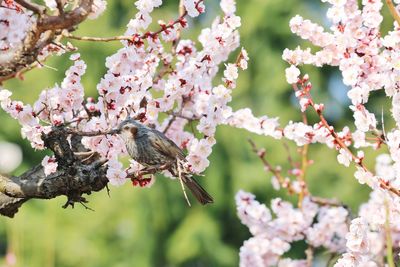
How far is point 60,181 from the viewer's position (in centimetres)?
326

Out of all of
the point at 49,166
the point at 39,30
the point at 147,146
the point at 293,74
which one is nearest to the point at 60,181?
the point at 49,166

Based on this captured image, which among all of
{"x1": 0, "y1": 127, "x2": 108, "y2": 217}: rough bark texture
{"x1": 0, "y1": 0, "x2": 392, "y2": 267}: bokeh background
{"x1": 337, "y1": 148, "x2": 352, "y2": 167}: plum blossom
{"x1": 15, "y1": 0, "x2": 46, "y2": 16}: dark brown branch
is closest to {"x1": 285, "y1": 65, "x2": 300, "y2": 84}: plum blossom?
{"x1": 337, "y1": 148, "x2": 352, "y2": 167}: plum blossom

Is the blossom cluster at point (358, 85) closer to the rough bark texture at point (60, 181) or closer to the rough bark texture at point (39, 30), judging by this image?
the rough bark texture at point (60, 181)

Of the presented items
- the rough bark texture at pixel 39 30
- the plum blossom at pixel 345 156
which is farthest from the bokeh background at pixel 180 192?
the rough bark texture at pixel 39 30

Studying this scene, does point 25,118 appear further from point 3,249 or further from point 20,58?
point 3,249

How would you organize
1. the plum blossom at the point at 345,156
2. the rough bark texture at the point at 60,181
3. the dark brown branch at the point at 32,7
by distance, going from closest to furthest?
1. the dark brown branch at the point at 32,7
2. the rough bark texture at the point at 60,181
3. the plum blossom at the point at 345,156

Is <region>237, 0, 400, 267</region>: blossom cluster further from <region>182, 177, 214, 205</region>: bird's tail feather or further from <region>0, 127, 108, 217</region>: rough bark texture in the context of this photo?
<region>0, 127, 108, 217</region>: rough bark texture

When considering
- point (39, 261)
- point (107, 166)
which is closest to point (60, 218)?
point (39, 261)

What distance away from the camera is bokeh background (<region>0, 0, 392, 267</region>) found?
10.9m

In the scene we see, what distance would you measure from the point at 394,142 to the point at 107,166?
3.94 feet

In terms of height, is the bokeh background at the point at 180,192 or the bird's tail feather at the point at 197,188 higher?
the bokeh background at the point at 180,192

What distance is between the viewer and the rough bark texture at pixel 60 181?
10.7 ft

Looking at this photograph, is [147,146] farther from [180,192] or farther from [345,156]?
[180,192]

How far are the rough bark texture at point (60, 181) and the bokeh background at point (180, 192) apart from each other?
22.2 feet
